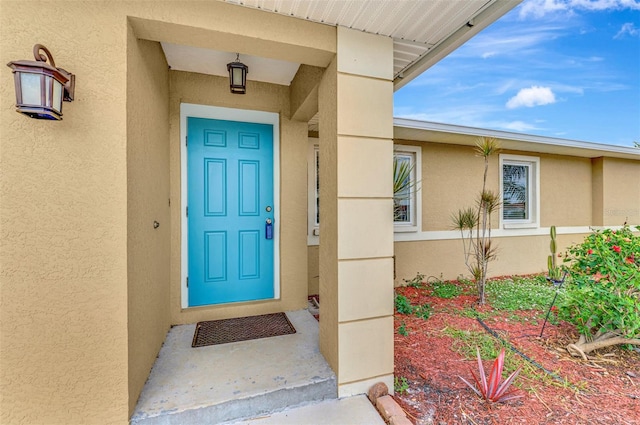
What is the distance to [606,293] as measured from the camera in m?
2.38

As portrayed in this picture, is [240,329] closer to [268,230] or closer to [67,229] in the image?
[268,230]

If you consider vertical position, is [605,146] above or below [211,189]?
above

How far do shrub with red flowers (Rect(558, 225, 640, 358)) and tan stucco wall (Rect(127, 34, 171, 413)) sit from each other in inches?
147

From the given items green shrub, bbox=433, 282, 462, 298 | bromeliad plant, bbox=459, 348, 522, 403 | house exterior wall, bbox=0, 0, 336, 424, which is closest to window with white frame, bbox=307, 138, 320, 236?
green shrub, bbox=433, 282, 462, 298

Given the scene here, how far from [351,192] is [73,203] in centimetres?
164

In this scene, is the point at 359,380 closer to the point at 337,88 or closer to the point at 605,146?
the point at 337,88

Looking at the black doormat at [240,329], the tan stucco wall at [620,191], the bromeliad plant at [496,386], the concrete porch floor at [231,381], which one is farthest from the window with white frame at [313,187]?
the tan stucco wall at [620,191]

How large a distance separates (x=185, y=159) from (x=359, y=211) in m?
1.99

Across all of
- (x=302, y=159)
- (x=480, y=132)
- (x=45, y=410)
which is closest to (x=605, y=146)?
(x=480, y=132)

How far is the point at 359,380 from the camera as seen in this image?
1920 millimetres

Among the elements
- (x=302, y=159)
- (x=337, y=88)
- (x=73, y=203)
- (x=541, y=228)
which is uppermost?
(x=337, y=88)

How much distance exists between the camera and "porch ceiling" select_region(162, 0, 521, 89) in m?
1.67

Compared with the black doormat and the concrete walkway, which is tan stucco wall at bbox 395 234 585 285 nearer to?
the black doormat

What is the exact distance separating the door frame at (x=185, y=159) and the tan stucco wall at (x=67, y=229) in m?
1.30
